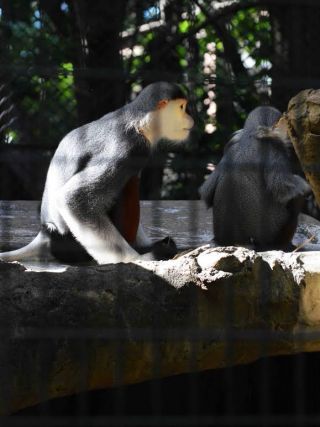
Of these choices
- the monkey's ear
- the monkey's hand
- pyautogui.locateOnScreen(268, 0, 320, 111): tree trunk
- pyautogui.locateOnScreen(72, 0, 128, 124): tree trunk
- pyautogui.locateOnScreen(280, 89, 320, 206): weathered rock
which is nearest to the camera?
pyautogui.locateOnScreen(280, 89, 320, 206): weathered rock

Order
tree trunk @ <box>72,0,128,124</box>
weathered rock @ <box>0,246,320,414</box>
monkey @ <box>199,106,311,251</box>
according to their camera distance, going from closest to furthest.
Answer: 1. weathered rock @ <box>0,246,320,414</box>
2. monkey @ <box>199,106,311,251</box>
3. tree trunk @ <box>72,0,128,124</box>

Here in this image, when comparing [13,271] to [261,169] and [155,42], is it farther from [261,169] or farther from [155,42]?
[155,42]

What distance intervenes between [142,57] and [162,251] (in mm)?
2228

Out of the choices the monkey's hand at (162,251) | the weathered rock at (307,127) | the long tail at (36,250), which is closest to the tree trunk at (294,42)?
the monkey's hand at (162,251)

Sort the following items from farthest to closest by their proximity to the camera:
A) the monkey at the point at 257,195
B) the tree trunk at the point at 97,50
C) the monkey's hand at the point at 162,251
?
the tree trunk at the point at 97,50 → the monkey at the point at 257,195 → the monkey's hand at the point at 162,251

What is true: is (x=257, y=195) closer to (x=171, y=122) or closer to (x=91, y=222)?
(x=171, y=122)

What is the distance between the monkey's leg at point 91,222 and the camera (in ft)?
9.78

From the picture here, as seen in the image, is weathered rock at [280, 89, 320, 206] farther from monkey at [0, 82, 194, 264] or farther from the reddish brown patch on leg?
the reddish brown patch on leg

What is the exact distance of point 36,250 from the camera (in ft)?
10.1

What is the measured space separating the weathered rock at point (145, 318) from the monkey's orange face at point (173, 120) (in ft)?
3.44

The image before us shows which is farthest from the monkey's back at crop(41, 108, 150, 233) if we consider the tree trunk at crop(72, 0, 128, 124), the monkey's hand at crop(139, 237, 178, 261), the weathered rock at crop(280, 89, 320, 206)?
the tree trunk at crop(72, 0, 128, 124)

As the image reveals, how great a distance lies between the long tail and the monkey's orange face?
0.58 m

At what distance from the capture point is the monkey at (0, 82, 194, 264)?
301 centimetres

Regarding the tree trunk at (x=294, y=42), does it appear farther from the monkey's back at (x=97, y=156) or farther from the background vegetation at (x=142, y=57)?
the monkey's back at (x=97, y=156)
